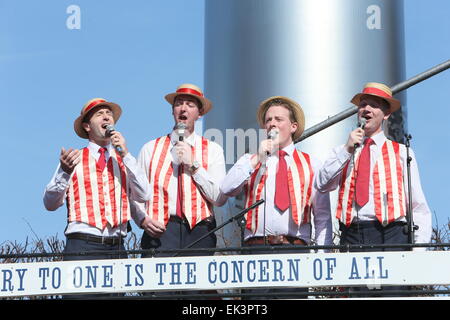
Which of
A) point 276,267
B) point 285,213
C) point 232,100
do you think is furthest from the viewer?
point 232,100

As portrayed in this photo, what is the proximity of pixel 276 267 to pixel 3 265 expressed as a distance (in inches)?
68.7

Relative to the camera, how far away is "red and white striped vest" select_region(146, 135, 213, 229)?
6.86 m

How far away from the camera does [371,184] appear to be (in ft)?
22.1

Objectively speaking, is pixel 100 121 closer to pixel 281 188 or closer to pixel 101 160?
pixel 101 160

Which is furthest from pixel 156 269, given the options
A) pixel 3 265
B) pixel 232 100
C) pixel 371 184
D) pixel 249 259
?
pixel 232 100

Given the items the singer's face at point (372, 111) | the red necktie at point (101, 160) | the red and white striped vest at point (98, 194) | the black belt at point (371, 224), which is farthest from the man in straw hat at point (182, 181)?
the singer's face at point (372, 111)

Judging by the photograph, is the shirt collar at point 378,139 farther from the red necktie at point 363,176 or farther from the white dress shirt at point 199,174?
the white dress shirt at point 199,174

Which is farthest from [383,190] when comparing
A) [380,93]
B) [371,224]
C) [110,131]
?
[110,131]

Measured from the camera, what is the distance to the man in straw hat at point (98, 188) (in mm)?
6703

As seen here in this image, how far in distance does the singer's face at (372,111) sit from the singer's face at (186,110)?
1194 mm

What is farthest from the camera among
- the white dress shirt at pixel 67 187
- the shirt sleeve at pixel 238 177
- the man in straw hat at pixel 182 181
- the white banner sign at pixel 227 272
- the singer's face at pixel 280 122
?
the singer's face at pixel 280 122

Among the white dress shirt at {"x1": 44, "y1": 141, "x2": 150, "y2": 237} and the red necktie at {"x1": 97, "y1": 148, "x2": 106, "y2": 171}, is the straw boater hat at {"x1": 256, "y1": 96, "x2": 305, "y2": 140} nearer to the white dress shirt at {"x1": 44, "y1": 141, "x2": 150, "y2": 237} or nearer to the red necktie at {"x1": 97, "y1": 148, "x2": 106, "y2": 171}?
the white dress shirt at {"x1": 44, "y1": 141, "x2": 150, "y2": 237}

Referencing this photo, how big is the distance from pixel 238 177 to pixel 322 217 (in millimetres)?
665
